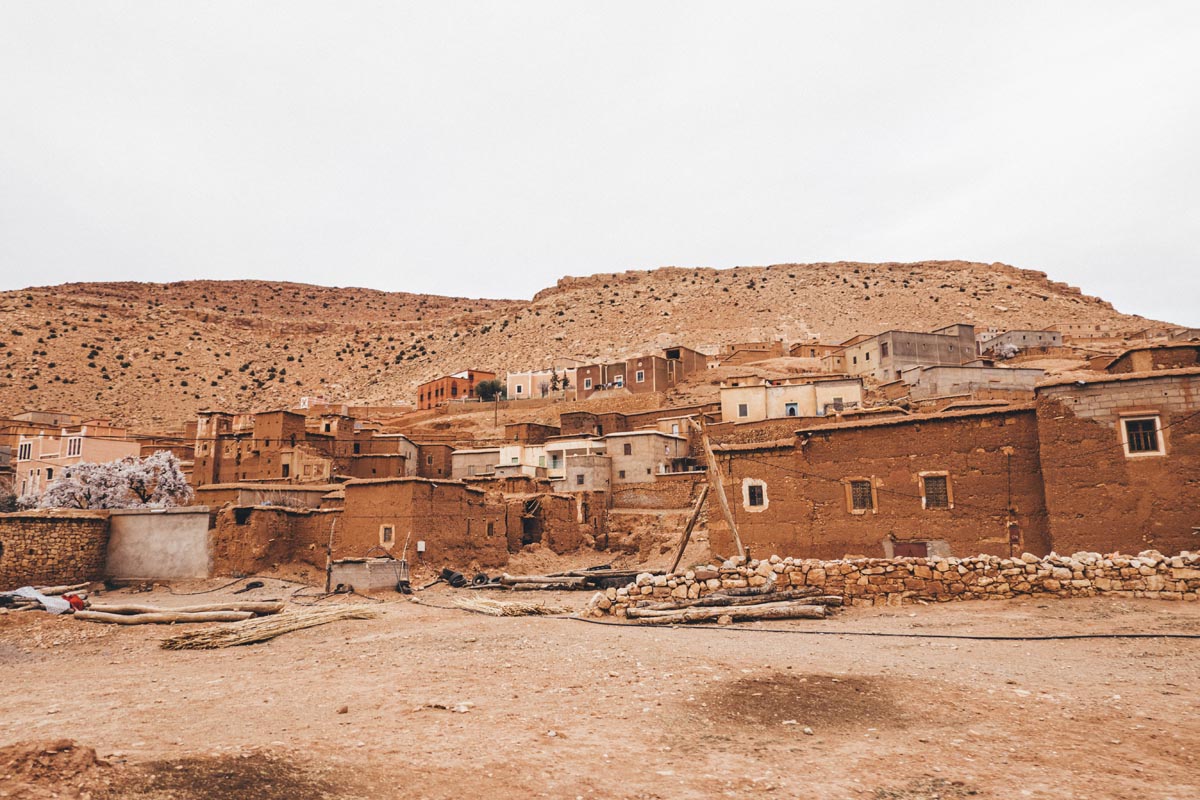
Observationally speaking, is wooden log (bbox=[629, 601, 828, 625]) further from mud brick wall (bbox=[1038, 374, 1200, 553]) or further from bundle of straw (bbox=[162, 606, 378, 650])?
bundle of straw (bbox=[162, 606, 378, 650])

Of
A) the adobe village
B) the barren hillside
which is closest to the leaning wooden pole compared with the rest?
the adobe village

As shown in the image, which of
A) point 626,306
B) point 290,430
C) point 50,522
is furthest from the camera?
point 626,306

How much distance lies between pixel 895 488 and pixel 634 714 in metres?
12.4

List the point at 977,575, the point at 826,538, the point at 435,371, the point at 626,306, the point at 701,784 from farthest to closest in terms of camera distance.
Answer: the point at 626,306 < the point at 435,371 < the point at 826,538 < the point at 977,575 < the point at 701,784

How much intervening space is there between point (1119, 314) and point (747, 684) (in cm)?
11731

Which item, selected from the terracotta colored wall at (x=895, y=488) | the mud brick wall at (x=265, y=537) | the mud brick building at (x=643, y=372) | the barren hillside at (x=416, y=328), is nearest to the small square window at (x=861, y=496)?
the terracotta colored wall at (x=895, y=488)

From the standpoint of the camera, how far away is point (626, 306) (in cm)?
11225

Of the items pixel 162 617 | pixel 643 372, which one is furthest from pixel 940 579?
pixel 643 372

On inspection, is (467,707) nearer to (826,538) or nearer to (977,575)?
(977,575)

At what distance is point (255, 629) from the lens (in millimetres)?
14477

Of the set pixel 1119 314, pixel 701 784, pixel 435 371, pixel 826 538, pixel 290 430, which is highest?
pixel 1119 314

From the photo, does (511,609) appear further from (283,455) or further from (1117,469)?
(283,455)

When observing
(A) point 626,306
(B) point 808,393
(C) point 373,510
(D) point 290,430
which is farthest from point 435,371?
(C) point 373,510

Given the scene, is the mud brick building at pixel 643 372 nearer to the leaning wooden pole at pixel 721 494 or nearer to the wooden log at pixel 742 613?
the leaning wooden pole at pixel 721 494
